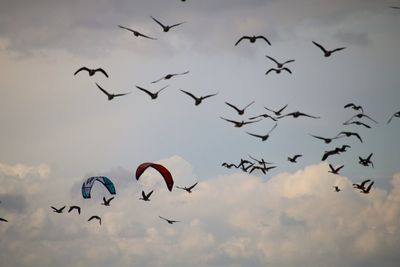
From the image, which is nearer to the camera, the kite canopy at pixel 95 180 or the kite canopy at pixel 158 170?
the kite canopy at pixel 158 170

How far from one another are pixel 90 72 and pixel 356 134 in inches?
1196

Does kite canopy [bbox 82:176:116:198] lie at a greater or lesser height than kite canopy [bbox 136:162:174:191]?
greater

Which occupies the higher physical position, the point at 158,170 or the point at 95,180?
the point at 95,180

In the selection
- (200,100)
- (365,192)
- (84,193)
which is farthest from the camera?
(84,193)

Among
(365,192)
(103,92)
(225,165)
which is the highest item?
(225,165)

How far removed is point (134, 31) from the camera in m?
73.2

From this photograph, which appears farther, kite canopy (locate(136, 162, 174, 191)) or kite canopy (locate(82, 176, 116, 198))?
kite canopy (locate(82, 176, 116, 198))

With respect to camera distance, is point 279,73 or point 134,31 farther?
point 279,73

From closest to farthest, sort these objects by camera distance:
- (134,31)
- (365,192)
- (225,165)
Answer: (134,31) → (365,192) → (225,165)

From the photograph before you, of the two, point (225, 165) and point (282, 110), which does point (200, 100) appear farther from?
point (225, 165)

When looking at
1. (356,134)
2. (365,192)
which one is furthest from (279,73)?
(365,192)

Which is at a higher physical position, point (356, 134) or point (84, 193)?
point (84, 193)

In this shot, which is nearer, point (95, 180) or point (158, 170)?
point (158, 170)

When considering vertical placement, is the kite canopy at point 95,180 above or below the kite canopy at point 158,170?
above
